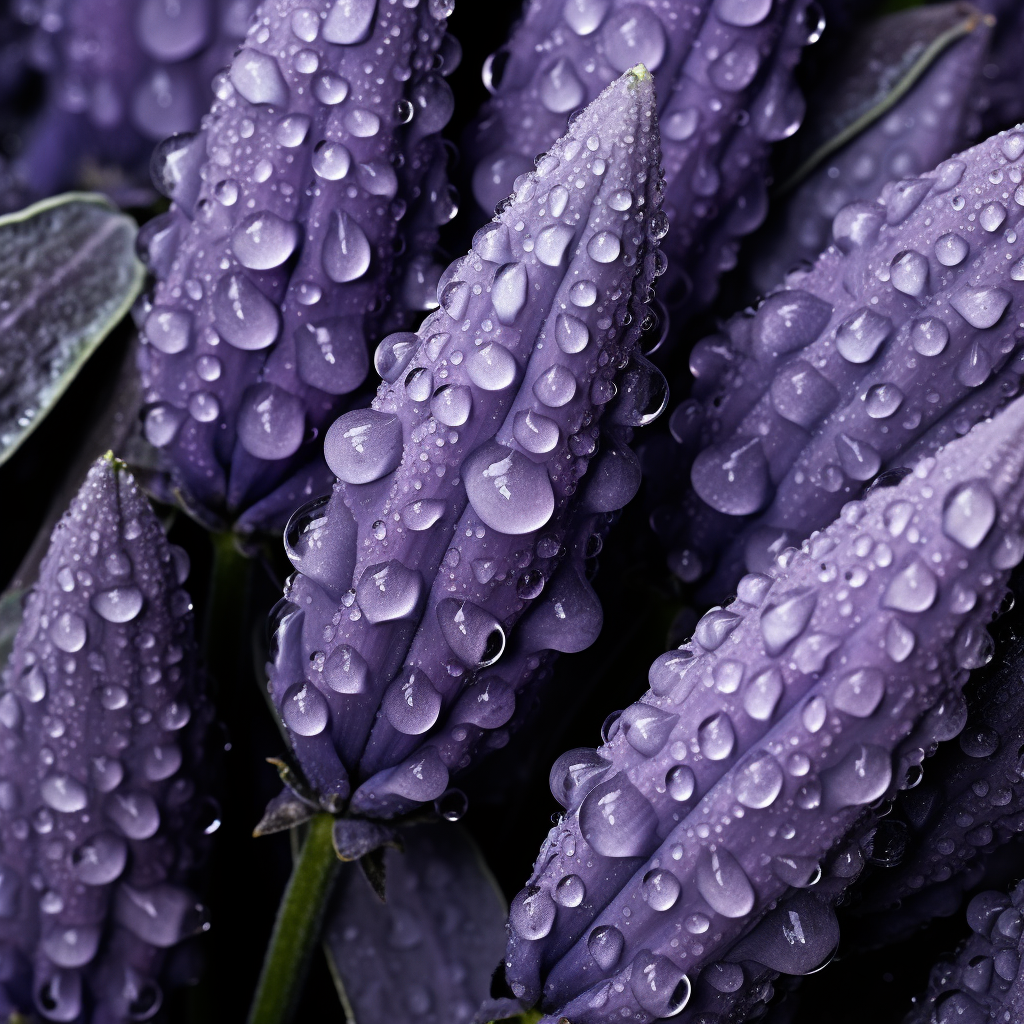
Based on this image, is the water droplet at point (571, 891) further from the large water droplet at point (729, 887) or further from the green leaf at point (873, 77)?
the green leaf at point (873, 77)

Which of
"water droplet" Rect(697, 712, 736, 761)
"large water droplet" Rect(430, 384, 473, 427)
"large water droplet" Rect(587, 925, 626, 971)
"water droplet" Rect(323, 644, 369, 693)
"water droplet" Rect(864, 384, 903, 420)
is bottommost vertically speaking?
"large water droplet" Rect(587, 925, 626, 971)

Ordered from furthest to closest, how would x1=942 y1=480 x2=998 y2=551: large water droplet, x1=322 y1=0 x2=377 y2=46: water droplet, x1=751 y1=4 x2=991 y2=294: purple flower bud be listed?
1. x1=751 y1=4 x2=991 y2=294: purple flower bud
2. x1=322 y1=0 x2=377 y2=46: water droplet
3. x1=942 y1=480 x2=998 y2=551: large water droplet

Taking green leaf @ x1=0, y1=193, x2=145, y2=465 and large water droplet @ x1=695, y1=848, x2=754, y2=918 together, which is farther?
green leaf @ x1=0, y1=193, x2=145, y2=465

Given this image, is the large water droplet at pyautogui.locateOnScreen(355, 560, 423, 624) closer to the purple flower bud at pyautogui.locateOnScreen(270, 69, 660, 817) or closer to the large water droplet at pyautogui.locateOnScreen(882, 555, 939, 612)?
the purple flower bud at pyautogui.locateOnScreen(270, 69, 660, 817)

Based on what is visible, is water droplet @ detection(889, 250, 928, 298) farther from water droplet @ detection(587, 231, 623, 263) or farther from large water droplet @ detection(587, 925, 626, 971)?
large water droplet @ detection(587, 925, 626, 971)

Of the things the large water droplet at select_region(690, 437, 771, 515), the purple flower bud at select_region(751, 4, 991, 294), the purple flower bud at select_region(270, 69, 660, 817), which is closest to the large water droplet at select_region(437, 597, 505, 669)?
the purple flower bud at select_region(270, 69, 660, 817)

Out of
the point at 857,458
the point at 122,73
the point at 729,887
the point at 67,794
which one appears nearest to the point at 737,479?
the point at 857,458

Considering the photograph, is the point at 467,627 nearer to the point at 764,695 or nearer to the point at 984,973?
the point at 764,695

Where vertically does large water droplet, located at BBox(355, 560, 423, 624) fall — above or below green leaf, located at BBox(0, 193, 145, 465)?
below

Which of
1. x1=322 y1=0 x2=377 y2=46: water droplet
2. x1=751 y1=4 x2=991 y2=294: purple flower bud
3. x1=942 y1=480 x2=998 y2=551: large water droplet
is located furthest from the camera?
x1=751 y1=4 x2=991 y2=294: purple flower bud
